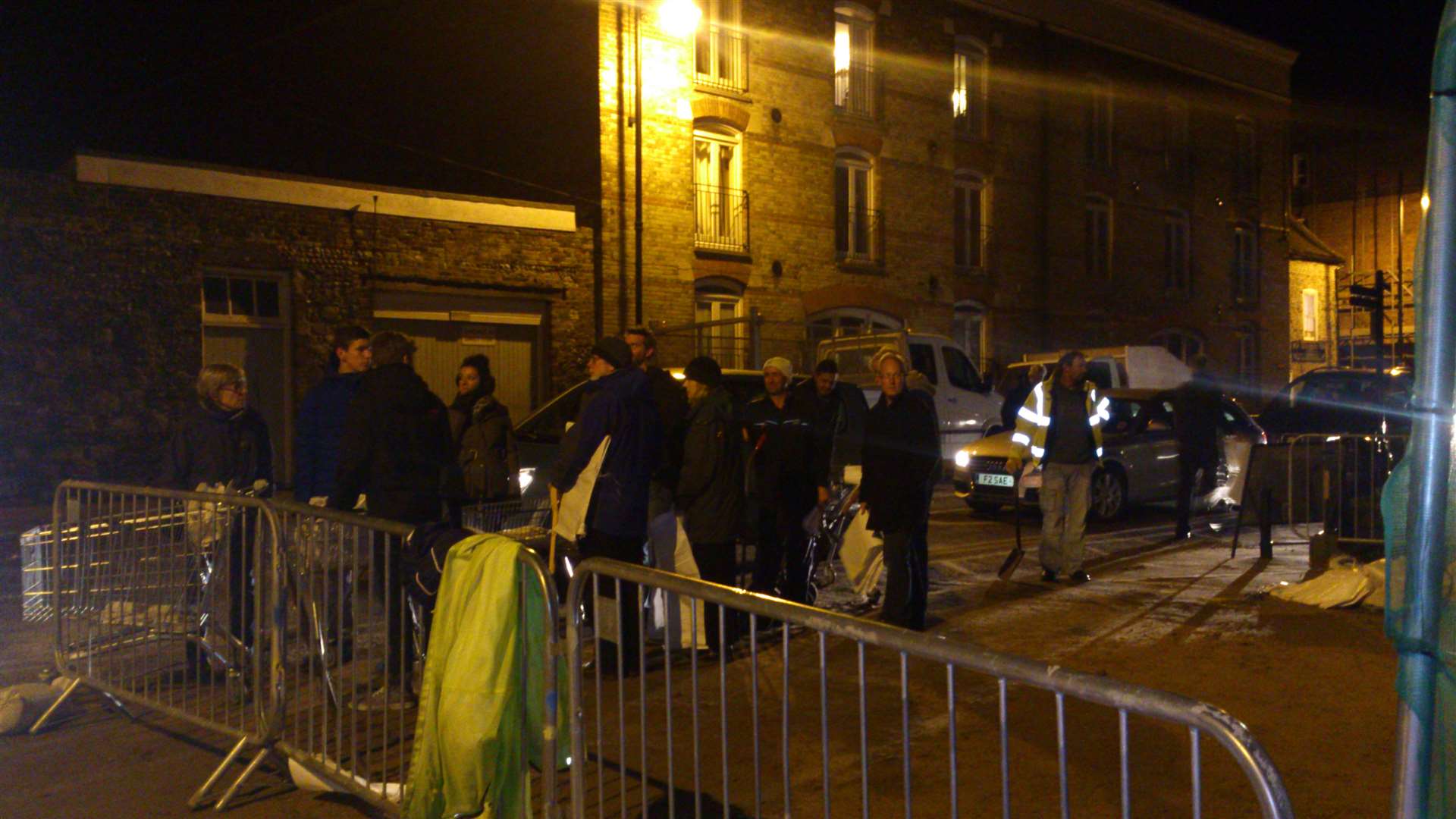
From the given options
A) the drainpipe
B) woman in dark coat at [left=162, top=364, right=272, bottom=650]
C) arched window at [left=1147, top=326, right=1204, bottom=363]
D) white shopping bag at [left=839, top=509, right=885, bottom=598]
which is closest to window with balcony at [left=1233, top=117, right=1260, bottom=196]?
arched window at [left=1147, top=326, right=1204, bottom=363]

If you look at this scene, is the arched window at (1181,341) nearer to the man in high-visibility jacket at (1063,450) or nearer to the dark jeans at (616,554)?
the man in high-visibility jacket at (1063,450)

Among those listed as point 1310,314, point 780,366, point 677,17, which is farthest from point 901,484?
point 1310,314

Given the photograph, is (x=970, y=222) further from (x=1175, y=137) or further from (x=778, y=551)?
(x=778, y=551)

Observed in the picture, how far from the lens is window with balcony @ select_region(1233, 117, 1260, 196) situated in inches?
1319

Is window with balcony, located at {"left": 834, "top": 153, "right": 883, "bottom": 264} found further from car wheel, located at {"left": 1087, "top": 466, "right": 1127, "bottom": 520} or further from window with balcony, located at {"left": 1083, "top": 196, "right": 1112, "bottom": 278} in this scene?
car wheel, located at {"left": 1087, "top": 466, "right": 1127, "bottom": 520}

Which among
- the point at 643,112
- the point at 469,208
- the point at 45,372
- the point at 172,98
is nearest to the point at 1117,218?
the point at 643,112

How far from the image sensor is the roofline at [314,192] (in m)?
15.6

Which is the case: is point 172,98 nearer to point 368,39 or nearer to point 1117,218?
point 368,39

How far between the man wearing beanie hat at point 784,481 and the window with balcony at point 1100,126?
22.7 metres

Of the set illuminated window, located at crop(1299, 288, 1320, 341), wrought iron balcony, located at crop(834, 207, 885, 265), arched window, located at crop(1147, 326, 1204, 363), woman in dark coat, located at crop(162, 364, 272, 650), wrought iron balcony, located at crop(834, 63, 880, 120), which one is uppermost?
wrought iron balcony, located at crop(834, 63, 880, 120)

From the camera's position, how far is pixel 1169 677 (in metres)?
6.87

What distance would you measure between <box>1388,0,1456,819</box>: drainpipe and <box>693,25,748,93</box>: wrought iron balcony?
64.4 feet

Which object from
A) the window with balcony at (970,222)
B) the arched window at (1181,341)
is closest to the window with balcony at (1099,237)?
the arched window at (1181,341)

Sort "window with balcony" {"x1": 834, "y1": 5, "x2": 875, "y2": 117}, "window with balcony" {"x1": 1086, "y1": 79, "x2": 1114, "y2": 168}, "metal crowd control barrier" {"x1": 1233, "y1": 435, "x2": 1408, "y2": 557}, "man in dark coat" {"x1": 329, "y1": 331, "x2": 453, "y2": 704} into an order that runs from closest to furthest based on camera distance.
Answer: "man in dark coat" {"x1": 329, "y1": 331, "x2": 453, "y2": 704}, "metal crowd control barrier" {"x1": 1233, "y1": 435, "x2": 1408, "y2": 557}, "window with balcony" {"x1": 834, "y1": 5, "x2": 875, "y2": 117}, "window with balcony" {"x1": 1086, "y1": 79, "x2": 1114, "y2": 168}
